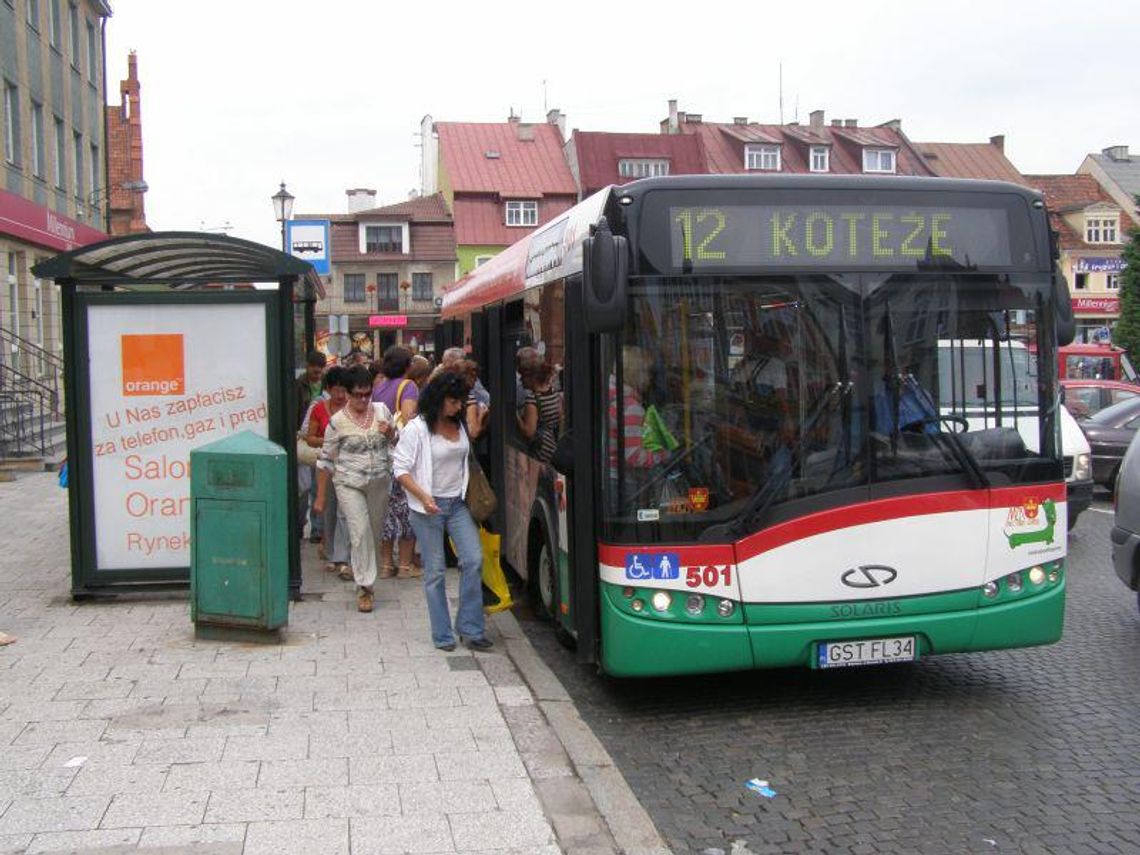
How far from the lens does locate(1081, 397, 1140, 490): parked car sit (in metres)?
15.5

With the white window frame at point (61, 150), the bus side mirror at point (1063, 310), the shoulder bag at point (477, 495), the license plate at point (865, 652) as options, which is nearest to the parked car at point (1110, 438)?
the bus side mirror at point (1063, 310)

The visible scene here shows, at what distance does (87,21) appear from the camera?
34.9 metres

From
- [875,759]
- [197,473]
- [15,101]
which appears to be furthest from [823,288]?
[15,101]

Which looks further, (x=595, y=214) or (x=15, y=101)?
(x=15, y=101)

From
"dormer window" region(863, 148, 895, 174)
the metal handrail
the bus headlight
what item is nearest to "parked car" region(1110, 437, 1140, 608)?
the bus headlight

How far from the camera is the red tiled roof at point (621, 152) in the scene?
6612cm

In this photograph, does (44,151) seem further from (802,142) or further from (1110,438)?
(802,142)

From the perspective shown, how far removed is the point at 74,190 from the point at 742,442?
30.5 m

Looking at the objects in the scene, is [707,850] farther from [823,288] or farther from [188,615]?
[188,615]

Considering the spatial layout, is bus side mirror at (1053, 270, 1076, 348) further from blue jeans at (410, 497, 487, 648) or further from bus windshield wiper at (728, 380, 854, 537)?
blue jeans at (410, 497, 487, 648)

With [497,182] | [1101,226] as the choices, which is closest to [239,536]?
[497,182]

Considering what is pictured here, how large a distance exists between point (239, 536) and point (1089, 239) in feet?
239

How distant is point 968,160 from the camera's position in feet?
243

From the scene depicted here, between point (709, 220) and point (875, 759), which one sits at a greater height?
point (709, 220)
